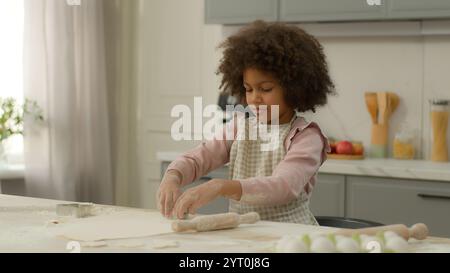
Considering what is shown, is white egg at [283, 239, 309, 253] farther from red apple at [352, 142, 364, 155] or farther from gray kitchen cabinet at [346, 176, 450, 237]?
red apple at [352, 142, 364, 155]

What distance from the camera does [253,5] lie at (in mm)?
3797

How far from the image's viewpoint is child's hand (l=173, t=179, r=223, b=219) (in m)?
1.74

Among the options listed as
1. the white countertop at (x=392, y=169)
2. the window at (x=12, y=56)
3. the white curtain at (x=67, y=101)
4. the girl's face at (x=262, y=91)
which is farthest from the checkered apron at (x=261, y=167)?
the window at (x=12, y=56)

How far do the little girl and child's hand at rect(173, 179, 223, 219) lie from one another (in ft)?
0.56

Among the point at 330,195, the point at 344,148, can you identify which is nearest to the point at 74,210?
the point at 330,195

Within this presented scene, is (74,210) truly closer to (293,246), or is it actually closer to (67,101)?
(293,246)

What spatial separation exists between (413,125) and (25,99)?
209cm

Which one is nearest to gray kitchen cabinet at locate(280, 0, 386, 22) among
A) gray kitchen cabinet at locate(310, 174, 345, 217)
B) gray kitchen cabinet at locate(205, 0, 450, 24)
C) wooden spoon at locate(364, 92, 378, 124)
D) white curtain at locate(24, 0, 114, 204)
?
gray kitchen cabinet at locate(205, 0, 450, 24)

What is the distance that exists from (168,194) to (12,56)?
2.41 m

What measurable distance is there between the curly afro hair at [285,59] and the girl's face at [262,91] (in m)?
0.02

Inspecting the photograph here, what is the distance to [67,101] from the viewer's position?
4.04m

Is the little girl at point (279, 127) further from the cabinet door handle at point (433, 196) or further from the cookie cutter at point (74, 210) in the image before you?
the cabinet door handle at point (433, 196)

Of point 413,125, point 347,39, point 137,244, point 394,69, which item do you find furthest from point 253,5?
point 137,244
